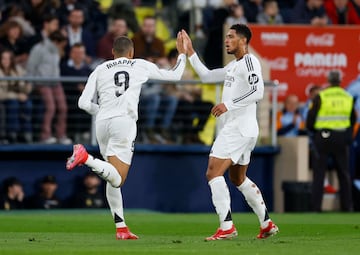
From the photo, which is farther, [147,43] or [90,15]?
[90,15]

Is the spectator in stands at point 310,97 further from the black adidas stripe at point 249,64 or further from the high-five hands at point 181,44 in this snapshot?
the black adidas stripe at point 249,64

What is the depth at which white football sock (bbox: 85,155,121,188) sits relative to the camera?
1324 centimetres

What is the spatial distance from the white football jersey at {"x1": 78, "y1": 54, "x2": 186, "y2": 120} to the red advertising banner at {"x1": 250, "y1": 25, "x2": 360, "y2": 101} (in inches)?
404

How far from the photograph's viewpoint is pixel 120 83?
13609 millimetres

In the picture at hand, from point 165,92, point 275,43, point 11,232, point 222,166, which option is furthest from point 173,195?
point 222,166

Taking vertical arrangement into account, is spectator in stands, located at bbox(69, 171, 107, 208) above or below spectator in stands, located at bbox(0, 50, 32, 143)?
below

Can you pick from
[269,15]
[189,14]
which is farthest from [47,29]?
[269,15]

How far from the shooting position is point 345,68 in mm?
24359

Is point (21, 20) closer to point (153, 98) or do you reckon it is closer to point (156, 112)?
point (153, 98)

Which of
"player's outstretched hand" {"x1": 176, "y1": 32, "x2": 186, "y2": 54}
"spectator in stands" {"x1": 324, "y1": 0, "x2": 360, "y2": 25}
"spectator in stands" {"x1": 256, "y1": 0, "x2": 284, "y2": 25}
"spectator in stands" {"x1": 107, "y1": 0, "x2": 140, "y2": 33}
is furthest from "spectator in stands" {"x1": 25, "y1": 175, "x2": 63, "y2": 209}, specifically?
"player's outstretched hand" {"x1": 176, "y1": 32, "x2": 186, "y2": 54}

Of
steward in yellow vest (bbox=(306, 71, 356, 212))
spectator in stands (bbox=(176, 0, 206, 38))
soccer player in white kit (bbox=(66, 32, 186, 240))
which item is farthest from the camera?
spectator in stands (bbox=(176, 0, 206, 38))

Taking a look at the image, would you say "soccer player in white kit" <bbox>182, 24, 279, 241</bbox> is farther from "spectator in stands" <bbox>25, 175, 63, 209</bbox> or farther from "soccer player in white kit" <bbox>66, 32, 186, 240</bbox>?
"spectator in stands" <bbox>25, 175, 63, 209</bbox>

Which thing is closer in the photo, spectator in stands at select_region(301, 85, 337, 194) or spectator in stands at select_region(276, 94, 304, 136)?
spectator in stands at select_region(301, 85, 337, 194)

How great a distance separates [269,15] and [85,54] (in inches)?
171
